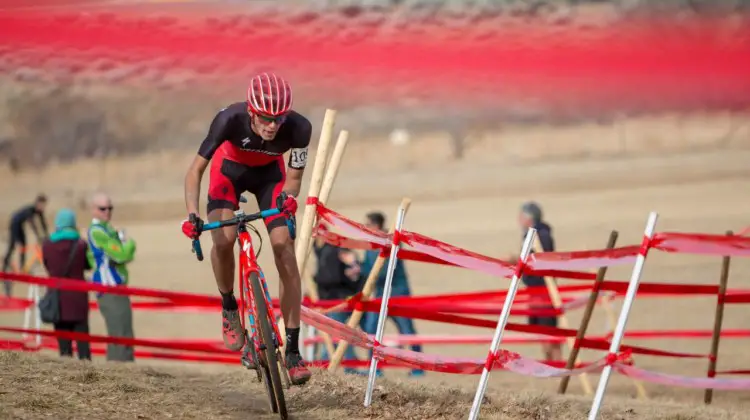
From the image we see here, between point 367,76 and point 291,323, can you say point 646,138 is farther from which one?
point 291,323

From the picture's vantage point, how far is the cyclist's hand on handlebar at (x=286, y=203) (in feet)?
23.0

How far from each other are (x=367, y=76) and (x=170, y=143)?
6.39 metres

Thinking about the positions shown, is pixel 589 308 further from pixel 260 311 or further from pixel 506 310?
pixel 260 311

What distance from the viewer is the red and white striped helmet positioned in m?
6.98

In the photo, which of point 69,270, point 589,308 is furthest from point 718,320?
point 69,270

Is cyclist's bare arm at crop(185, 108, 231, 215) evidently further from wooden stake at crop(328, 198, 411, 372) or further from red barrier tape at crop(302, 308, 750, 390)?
wooden stake at crop(328, 198, 411, 372)

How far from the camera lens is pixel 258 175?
763 cm

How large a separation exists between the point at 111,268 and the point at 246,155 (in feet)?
12.6

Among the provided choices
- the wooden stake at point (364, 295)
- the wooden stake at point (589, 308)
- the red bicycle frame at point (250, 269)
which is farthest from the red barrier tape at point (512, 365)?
the wooden stake at point (589, 308)

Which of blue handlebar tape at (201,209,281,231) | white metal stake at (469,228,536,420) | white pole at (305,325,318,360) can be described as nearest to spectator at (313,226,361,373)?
white pole at (305,325,318,360)

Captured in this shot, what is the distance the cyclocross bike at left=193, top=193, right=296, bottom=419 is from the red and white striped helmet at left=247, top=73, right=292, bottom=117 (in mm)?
516

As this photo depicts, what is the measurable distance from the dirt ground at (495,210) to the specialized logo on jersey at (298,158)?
218cm

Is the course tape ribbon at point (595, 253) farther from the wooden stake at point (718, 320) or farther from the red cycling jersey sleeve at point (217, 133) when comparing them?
the wooden stake at point (718, 320)

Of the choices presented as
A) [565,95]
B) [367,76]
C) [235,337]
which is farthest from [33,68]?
[235,337]
